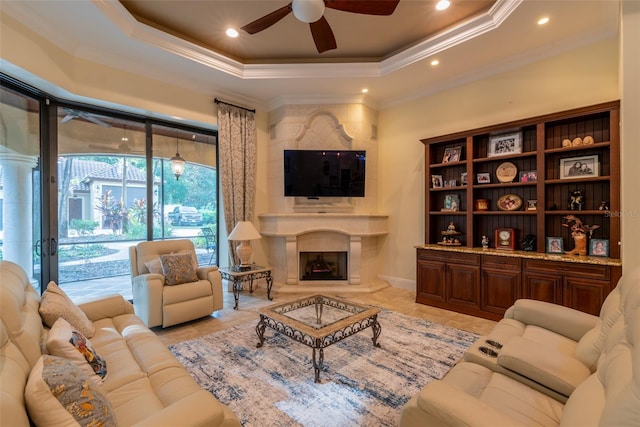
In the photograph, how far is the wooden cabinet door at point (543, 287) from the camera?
A: 3027 mm

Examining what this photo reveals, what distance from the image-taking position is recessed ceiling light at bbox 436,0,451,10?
9.66 ft

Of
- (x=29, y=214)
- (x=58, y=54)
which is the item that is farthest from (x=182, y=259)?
(x=58, y=54)

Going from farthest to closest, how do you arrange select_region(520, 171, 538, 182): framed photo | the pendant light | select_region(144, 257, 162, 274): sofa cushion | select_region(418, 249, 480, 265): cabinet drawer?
the pendant light < select_region(418, 249, 480, 265): cabinet drawer < select_region(520, 171, 538, 182): framed photo < select_region(144, 257, 162, 274): sofa cushion

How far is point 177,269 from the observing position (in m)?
3.39

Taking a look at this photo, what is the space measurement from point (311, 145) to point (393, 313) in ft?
9.71

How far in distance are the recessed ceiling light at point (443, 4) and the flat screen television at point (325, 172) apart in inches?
85.7

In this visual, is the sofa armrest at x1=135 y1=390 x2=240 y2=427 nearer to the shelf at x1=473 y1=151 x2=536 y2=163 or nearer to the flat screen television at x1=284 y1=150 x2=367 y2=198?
the flat screen television at x1=284 y1=150 x2=367 y2=198

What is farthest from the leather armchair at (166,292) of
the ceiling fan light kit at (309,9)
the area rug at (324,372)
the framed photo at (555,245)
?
the framed photo at (555,245)

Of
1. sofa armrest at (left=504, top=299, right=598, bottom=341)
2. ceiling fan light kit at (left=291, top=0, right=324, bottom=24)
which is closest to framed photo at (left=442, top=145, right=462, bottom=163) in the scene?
Answer: sofa armrest at (left=504, top=299, right=598, bottom=341)

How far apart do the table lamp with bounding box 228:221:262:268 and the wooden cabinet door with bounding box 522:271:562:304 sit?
337cm

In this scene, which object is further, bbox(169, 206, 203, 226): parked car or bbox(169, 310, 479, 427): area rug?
bbox(169, 206, 203, 226): parked car

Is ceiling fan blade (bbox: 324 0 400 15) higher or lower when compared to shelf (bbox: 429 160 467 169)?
higher

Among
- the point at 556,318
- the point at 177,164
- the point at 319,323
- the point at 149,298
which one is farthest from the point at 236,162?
the point at 556,318

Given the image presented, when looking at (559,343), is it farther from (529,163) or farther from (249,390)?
(529,163)
